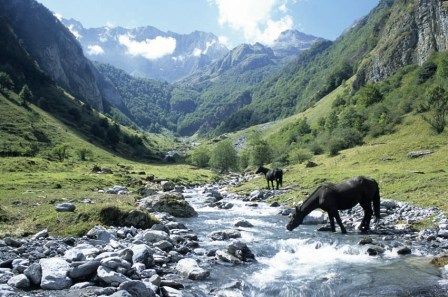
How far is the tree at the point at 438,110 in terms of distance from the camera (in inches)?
3106

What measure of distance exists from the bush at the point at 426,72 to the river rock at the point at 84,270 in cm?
12440

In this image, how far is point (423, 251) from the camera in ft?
77.0

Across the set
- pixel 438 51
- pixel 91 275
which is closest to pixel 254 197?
pixel 91 275

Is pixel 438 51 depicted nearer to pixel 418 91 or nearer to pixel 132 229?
pixel 418 91

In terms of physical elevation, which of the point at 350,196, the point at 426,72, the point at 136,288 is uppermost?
the point at 426,72

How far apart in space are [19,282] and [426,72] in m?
130

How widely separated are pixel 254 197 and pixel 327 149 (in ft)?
149

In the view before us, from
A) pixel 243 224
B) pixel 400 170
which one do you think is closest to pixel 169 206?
pixel 243 224

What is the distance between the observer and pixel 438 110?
80.5m

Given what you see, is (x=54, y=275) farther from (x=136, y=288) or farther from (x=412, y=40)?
(x=412, y=40)

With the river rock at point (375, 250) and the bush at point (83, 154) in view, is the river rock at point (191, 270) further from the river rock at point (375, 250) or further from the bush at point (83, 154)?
the bush at point (83, 154)

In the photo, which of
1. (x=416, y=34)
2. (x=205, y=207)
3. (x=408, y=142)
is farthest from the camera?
(x=416, y=34)

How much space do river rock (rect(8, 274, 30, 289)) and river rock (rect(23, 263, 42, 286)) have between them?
0.34 metres

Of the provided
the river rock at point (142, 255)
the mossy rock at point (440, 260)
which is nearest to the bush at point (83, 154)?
the river rock at point (142, 255)
